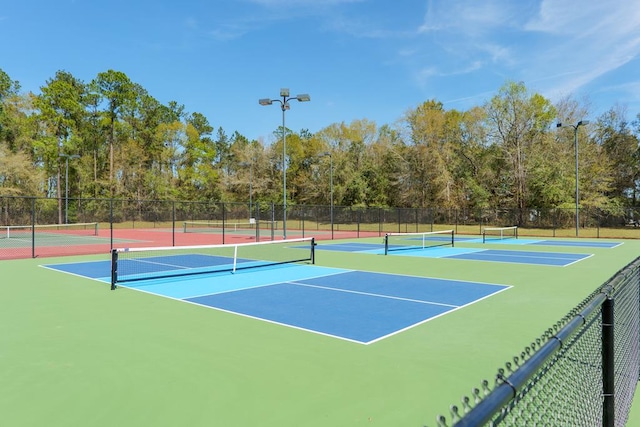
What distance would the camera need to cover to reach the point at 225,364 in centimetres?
475

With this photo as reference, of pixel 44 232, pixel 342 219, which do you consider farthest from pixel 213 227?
pixel 44 232

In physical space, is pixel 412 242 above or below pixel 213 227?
below

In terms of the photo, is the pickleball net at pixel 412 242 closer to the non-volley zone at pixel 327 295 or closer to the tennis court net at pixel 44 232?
the non-volley zone at pixel 327 295

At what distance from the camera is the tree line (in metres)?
42.2

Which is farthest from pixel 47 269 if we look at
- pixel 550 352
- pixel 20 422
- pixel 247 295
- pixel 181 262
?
pixel 550 352

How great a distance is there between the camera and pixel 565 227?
121 ft

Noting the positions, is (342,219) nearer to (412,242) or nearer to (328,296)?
(412,242)

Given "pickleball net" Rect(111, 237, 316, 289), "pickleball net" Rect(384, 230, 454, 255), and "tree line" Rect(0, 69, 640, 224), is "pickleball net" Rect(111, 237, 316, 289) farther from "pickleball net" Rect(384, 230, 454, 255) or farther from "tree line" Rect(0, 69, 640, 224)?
"tree line" Rect(0, 69, 640, 224)

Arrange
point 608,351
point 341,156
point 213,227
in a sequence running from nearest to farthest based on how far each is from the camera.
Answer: point 608,351, point 213,227, point 341,156

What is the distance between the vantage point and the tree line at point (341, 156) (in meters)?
42.2

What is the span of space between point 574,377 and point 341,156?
55049 mm

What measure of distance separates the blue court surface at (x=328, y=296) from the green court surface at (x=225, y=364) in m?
0.33

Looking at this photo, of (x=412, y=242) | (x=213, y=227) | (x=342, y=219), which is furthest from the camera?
(x=342, y=219)

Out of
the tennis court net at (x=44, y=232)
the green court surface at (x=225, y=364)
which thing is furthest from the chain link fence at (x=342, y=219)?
the green court surface at (x=225, y=364)
